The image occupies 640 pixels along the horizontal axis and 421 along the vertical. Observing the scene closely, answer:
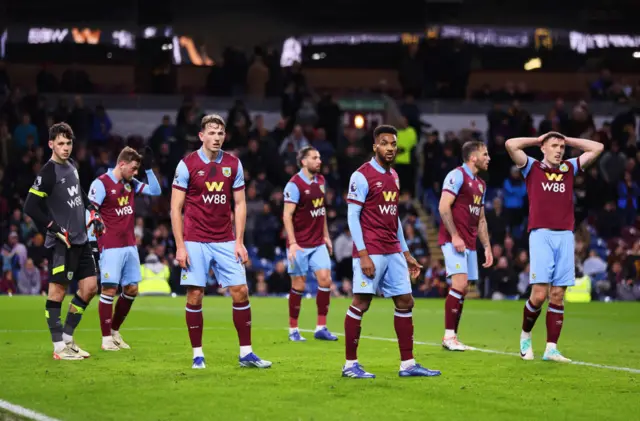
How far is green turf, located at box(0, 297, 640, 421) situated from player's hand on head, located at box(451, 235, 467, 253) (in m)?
1.35

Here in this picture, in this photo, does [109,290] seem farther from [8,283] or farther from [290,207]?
[8,283]

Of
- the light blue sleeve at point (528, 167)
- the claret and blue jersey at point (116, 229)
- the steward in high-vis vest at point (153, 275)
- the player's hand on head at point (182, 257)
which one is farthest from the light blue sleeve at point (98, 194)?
the steward in high-vis vest at point (153, 275)

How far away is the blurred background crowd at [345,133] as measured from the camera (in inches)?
1093

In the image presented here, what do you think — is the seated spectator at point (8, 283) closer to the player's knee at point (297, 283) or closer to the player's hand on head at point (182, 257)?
the player's knee at point (297, 283)

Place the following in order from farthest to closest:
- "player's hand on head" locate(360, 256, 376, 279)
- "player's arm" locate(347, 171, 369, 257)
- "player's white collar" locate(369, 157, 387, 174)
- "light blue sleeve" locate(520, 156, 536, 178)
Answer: "light blue sleeve" locate(520, 156, 536, 178) → "player's white collar" locate(369, 157, 387, 174) → "player's arm" locate(347, 171, 369, 257) → "player's hand on head" locate(360, 256, 376, 279)

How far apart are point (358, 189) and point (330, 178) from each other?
19504 millimetres

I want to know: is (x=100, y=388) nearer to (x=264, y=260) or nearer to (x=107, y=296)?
(x=107, y=296)

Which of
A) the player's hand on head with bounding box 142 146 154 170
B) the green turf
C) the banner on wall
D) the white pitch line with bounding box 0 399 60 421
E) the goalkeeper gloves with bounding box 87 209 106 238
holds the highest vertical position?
the banner on wall

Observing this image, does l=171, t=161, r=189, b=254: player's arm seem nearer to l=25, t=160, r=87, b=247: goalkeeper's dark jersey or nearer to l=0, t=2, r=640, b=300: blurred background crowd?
l=25, t=160, r=87, b=247: goalkeeper's dark jersey

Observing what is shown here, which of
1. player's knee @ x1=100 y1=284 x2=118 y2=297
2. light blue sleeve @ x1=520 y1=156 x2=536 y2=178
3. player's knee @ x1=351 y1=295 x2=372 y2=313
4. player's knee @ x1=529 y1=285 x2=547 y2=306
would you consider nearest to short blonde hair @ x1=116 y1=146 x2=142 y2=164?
player's knee @ x1=100 y1=284 x2=118 y2=297

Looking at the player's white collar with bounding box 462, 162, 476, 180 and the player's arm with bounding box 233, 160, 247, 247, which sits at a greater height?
the player's white collar with bounding box 462, 162, 476, 180

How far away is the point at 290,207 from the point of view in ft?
53.3

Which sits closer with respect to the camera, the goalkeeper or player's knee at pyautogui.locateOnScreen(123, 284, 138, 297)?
the goalkeeper

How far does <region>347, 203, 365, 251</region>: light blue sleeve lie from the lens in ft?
36.5
